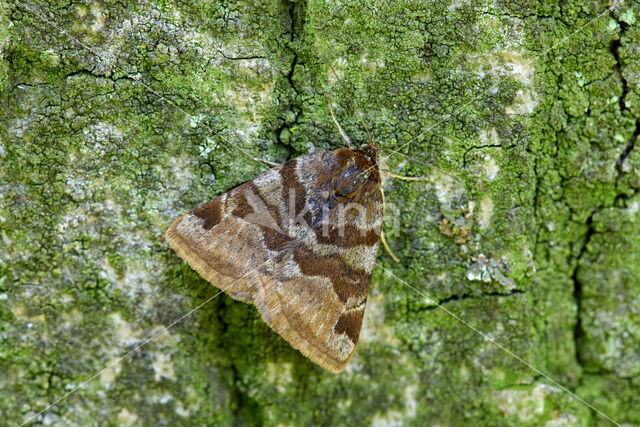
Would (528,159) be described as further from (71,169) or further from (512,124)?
(71,169)

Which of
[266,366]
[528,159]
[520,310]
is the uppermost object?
[528,159]

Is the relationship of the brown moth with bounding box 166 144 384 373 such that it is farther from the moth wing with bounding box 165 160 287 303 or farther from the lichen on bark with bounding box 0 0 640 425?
the lichen on bark with bounding box 0 0 640 425

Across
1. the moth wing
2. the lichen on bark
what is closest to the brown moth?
the moth wing

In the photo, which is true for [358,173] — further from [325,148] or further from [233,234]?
[233,234]

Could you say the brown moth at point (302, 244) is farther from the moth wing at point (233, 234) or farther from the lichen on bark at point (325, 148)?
the lichen on bark at point (325, 148)

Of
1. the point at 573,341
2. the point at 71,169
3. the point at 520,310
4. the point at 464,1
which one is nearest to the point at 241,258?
the point at 71,169

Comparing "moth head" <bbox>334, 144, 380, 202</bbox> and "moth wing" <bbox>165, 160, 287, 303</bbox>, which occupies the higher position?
"moth head" <bbox>334, 144, 380, 202</bbox>
